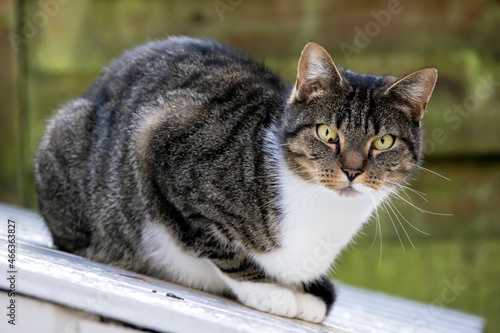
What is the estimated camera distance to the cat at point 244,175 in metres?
2.45

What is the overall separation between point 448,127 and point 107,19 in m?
2.84

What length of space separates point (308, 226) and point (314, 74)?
608mm

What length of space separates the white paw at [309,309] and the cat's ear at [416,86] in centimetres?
89

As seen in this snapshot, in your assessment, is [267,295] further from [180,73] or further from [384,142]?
[180,73]

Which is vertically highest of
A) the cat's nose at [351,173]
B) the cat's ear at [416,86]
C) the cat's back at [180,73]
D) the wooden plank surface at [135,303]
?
the cat's ear at [416,86]

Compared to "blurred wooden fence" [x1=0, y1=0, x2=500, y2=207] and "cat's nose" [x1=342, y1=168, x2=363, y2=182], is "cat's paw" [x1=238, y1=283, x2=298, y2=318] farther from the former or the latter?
"blurred wooden fence" [x1=0, y1=0, x2=500, y2=207]

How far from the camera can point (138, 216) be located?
8.89ft

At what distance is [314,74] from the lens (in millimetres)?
2518

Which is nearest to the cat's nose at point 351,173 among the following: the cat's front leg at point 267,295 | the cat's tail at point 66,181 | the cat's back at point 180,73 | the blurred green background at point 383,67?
the cat's front leg at point 267,295

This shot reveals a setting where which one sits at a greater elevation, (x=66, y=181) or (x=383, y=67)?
(x=383, y=67)

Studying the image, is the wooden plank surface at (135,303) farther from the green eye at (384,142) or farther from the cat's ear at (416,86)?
the cat's ear at (416,86)

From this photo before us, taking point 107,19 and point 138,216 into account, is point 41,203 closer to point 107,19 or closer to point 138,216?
point 138,216

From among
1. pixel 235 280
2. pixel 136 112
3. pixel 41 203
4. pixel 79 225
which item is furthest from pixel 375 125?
pixel 41 203

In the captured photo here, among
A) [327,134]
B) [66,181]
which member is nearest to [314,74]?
[327,134]
